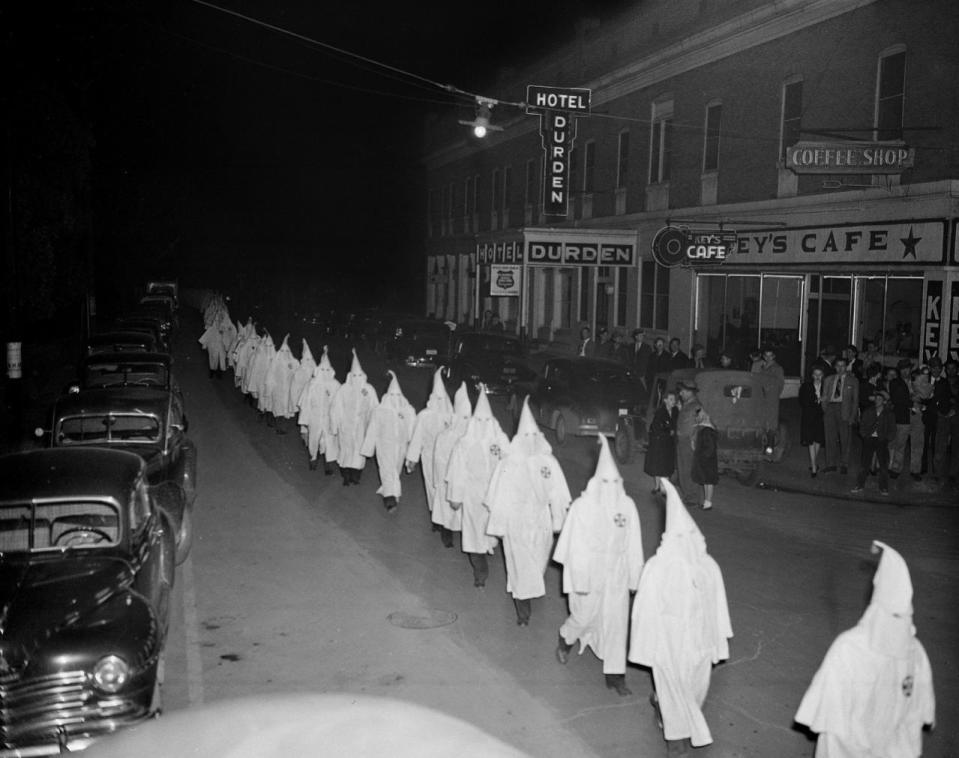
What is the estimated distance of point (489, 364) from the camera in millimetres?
24984

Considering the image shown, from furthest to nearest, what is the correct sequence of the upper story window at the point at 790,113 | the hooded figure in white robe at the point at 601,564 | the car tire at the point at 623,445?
the upper story window at the point at 790,113 < the car tire at the point at 623,445 < the hooded figure in white robe at the point at 601,564

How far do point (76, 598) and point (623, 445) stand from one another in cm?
Answer: 1196

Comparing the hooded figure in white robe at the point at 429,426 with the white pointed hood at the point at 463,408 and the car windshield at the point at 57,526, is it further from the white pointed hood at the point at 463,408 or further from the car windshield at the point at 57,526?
the car windshield at the point at 57,526

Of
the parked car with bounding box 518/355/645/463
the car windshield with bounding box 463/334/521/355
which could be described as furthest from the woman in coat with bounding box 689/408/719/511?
the car windshield with bounding box 463/334/521/355

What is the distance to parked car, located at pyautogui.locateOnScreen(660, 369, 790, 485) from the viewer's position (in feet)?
50.2

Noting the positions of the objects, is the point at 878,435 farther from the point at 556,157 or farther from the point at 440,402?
the point at 556,157

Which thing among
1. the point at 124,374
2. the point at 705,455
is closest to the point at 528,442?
the point at 705,455

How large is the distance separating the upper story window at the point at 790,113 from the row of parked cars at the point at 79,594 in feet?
65.5

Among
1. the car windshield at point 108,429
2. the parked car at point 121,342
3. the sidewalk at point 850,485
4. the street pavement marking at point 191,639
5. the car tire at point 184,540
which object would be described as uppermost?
the parked car at point 121,342

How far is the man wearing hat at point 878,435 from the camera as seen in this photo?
48.0 ft

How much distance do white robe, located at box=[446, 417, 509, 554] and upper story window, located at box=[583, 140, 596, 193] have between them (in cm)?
2788

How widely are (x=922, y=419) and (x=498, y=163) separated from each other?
34.9m

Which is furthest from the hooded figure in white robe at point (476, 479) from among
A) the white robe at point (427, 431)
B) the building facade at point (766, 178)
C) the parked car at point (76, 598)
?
the building facade at point (766, 178)

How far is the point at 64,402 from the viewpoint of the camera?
11.2 meters
